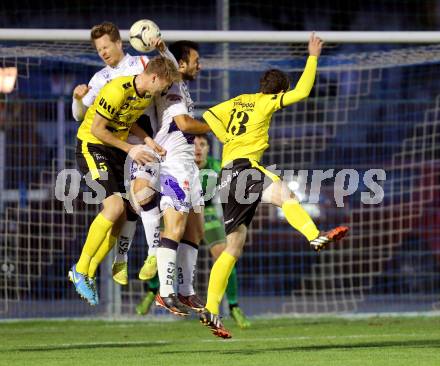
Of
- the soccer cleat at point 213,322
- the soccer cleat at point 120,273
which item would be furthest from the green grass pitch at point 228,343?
the soccer cleat at point 120,273

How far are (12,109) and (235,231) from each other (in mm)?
5997

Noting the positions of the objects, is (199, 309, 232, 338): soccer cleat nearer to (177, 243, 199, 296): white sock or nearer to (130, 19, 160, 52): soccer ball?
(177, 243, 199, 296): white sock

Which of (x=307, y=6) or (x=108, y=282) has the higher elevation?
(x=307, y=6)

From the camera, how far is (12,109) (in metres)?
16.6

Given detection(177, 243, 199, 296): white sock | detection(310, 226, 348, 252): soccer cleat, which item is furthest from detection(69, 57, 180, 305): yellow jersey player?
detection(310, 226, 348, 252): soccer cleat

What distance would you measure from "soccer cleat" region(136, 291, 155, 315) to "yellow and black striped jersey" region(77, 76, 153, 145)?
421cm

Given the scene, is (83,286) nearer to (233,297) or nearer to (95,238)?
(95,238)

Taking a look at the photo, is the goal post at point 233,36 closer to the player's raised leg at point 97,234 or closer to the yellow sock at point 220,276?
the player's raised leg at point 97,234

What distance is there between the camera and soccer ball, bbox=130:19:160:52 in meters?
11.2

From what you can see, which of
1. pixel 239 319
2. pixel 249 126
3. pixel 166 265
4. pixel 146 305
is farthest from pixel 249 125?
pixel 146 305

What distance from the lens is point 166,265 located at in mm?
11156

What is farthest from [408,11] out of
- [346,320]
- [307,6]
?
[346,320]

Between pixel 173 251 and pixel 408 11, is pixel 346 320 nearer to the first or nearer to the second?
pixel 173 251

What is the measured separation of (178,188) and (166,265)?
64 centimetres
